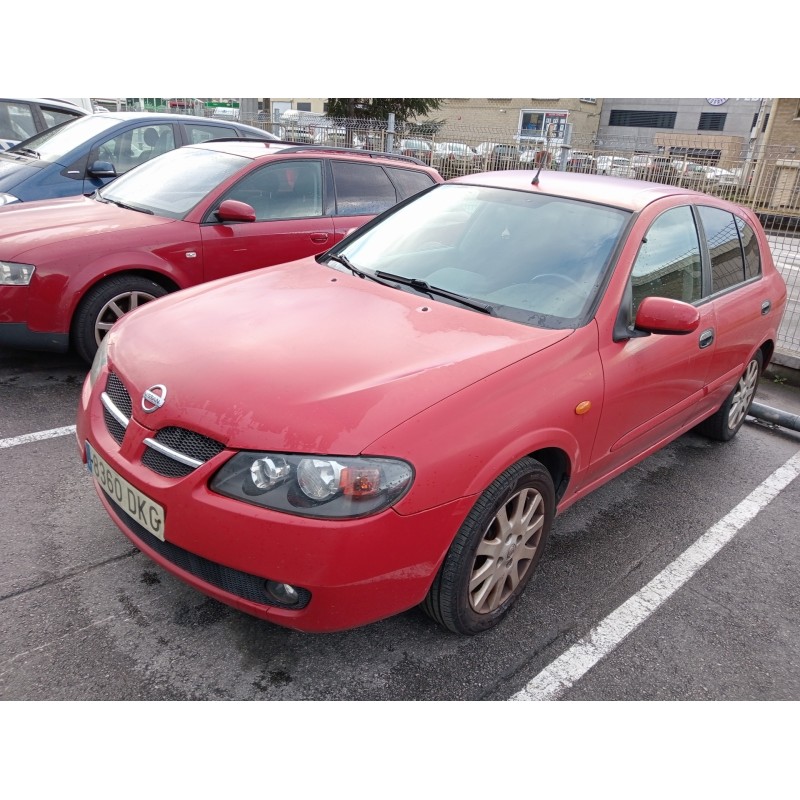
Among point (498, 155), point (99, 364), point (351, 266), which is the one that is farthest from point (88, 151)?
point (498, 155)

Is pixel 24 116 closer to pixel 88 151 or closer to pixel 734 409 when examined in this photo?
pixel 88 151

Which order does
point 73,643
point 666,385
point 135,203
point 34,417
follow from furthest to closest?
1. point 135,203
2. point 34,417
3. point 666,385
4. point 73,643

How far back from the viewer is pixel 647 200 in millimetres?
3195

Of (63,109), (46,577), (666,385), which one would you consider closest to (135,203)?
(46,577)

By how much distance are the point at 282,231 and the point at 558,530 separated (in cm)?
313

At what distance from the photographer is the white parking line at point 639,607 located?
7.74 ft

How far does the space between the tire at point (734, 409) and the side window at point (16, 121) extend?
884 centimetres

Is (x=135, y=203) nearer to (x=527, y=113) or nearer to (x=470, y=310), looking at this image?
(x=470, y=310)

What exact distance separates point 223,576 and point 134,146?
601cm

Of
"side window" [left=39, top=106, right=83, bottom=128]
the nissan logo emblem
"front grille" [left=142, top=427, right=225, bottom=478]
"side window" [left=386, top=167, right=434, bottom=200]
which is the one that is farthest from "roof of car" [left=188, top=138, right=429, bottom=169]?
"side window" [left=39, top=106, right=83, bottom=128]

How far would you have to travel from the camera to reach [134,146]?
22.2 feet

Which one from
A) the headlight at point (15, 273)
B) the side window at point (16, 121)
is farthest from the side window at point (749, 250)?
the side window at point (16, 121)

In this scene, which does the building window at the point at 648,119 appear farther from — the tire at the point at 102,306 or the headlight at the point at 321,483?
the headlight at the point at 321,483

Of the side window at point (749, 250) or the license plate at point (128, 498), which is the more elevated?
the side window at point (749, 250)
